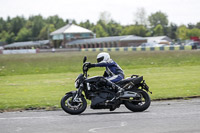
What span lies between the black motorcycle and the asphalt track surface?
23 cm

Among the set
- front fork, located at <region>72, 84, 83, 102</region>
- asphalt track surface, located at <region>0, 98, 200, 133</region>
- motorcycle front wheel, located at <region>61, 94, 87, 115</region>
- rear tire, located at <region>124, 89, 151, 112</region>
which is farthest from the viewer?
rear tire, located at <region>124, 89, 151, 112</region>

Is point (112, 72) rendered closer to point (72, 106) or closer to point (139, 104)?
point (139, 104)

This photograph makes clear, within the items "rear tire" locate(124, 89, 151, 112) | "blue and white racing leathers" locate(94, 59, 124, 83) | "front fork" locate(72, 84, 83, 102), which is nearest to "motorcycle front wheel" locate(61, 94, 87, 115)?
"front fork" locate(72, 84, 83, 102)

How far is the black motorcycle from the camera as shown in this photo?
35.5 feet

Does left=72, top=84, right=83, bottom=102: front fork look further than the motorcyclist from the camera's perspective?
No

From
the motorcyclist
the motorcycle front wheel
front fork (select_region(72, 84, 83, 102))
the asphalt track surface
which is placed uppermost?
the motorcyclist

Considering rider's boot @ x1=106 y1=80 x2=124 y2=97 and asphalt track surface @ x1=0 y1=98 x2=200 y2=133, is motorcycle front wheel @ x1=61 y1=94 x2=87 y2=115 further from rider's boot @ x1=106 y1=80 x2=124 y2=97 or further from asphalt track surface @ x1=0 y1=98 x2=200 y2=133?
rider's boot @ x1=106 y1=80 x2=124 y2=97

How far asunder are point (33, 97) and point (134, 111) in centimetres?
562

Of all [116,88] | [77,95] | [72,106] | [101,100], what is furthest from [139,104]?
[72,106]

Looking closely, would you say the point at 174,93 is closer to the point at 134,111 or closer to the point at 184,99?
the point at 184,99

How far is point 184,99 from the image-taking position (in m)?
14.0

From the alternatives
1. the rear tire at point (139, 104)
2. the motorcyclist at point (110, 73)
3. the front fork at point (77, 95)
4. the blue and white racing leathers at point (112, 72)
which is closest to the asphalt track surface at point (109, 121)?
the rear tire at point (139, 104)

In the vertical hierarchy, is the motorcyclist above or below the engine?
above

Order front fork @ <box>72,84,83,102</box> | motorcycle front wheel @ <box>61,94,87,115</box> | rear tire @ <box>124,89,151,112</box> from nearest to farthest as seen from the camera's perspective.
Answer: front fork @ <box>72,84,83,102</box>, motorcycle front wheel @ <box>61,94,87,115</box>, rear tire @ <box>124,89,151,112</box>
